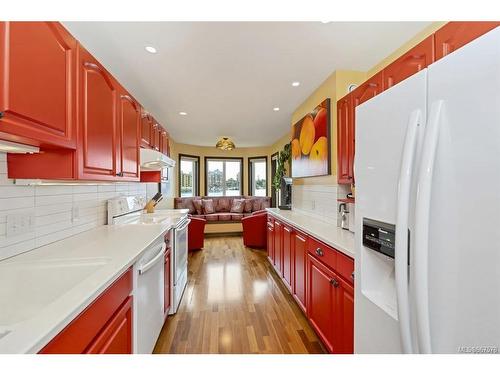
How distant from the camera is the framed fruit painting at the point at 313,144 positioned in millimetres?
2398

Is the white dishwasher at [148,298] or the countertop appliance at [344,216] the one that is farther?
the countertop appliance at [344,216]

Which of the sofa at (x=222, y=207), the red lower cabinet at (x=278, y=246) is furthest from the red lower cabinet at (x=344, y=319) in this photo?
the sofa at (x=222, y=207)

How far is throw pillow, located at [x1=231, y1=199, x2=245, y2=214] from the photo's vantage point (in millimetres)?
6304

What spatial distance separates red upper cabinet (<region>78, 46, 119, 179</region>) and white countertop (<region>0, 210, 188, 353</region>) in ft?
1.52

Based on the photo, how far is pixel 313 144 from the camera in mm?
2705

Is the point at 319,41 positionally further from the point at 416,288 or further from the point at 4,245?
the point at 4,245

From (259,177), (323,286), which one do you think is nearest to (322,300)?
(323,286)

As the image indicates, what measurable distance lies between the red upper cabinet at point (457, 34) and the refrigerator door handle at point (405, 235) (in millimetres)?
665

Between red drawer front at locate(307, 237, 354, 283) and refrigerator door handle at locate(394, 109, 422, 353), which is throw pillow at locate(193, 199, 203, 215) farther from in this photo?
refrigerator door handle at locate(394, 109, 422, 353)

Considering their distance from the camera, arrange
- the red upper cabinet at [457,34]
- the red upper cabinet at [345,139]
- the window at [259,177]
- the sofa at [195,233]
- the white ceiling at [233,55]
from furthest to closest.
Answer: the window at [259,177]
the sofa at [195,233]
the red upper cabinet at [345,139]
the white ceiling at [233,55]
the red upper cabinet at [457,34]

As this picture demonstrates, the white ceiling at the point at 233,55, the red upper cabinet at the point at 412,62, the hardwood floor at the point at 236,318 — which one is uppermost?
the white ceiling at the point at 233,55

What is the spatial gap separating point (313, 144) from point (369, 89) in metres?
1.06

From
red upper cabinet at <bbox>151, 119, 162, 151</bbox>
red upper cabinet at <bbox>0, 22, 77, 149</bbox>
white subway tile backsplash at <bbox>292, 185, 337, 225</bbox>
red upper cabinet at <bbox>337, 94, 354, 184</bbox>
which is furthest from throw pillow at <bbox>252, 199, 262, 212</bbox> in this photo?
red upper cabinet at <bbox>0, 22, 77, 149</bbox>

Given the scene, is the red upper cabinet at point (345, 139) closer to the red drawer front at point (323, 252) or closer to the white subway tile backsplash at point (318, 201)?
the white subway tile backsplash at point (318, 201)
